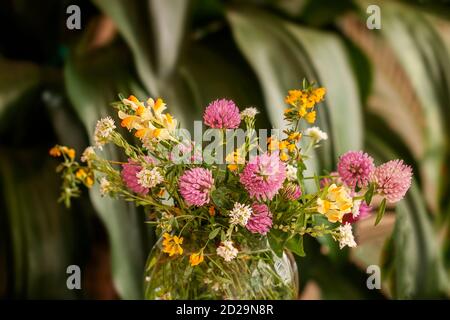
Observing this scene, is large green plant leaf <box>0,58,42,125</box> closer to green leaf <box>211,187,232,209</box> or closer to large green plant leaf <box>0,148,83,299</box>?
large green plant leaf <box>0,148,83,299</box>

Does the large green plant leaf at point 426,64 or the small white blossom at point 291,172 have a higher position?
the large green plant leaf at point 426,64

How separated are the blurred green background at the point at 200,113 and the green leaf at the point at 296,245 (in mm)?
314

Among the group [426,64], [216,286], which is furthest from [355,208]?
[426,64]

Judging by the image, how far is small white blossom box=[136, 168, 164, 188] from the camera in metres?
0.50

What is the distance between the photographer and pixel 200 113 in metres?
0.85

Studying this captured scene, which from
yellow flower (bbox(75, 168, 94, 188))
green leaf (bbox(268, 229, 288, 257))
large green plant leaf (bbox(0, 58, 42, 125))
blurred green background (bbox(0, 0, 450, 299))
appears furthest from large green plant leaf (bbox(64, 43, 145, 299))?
green leaf (bbox(268, 229, 288, 257))

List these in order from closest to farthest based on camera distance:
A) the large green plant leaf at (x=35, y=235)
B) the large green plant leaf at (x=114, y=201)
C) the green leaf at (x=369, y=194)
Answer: the green leaf at (x=369, y=194) → the large green plant leaf at (x=114, y=201) → the large green plant leaf at (x=35, y=235)

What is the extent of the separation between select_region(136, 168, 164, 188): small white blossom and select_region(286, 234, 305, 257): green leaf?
0.11 meters

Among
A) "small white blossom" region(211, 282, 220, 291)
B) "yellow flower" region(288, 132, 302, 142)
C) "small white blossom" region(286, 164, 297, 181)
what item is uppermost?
"yellow flower" region(288, 132, 302, 142)

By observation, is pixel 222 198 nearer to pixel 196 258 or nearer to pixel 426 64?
pixel 196 258

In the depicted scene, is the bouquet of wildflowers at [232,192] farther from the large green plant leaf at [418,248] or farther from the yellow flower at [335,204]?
the large green plant leaf at [418,248]

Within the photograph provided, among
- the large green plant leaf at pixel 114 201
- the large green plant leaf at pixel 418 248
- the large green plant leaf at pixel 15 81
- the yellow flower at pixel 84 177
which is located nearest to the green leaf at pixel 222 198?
the yellow flower at pixel 84 177

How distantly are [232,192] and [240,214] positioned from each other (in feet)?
0.09

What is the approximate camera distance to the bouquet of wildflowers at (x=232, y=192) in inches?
19.2
